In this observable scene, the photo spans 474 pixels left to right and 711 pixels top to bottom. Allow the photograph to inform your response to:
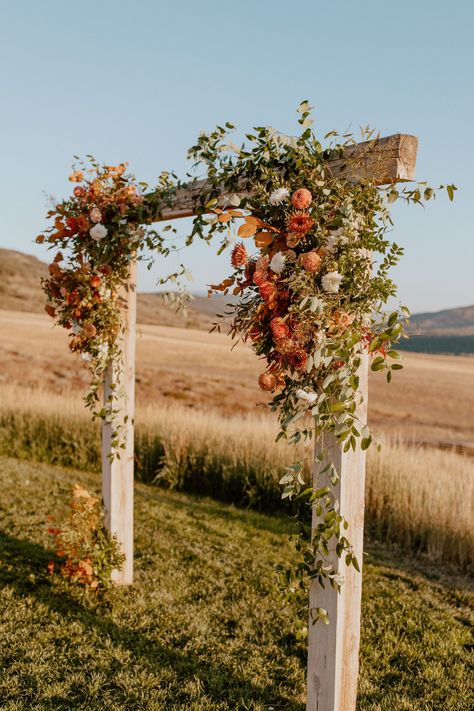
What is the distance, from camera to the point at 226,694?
360 centimetres

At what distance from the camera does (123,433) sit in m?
4.61

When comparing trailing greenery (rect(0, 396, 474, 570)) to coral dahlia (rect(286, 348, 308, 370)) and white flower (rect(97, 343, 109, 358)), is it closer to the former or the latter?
white flower (rect(97, 343, 109, 358))

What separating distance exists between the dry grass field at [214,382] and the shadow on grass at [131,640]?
9092 millimetres

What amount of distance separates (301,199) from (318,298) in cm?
46

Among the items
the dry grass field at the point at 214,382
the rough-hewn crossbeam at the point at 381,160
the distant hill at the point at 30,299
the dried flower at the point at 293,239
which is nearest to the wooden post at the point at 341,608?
the dried flower at the point at 293,239

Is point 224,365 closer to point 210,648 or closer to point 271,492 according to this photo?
point 271,492

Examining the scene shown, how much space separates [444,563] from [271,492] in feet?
8.10

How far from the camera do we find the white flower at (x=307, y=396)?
273cm

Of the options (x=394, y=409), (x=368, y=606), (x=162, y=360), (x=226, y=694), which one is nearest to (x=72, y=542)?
(x=226, y=694)

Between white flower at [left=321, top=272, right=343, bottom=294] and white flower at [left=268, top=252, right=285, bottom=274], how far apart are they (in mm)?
208

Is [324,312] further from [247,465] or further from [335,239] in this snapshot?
[247,465]

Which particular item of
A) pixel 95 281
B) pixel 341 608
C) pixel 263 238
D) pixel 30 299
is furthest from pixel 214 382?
pixel 30 299

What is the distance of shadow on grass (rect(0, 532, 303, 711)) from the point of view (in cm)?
361

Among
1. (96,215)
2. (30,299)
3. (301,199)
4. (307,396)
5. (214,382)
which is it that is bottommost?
(214,382)
